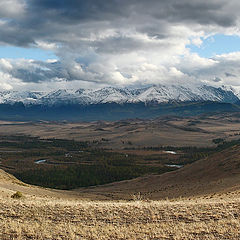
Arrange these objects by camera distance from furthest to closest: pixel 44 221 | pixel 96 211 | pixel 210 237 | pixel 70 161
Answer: pixel 70 161 → pixel 96 211 → pixel 44 221 → pixel 210 237

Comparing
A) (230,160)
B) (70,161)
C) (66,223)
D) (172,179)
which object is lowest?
(70,161)

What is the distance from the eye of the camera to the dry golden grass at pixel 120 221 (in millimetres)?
18953

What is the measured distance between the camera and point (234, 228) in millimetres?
19266

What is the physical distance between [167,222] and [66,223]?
22.3 feet

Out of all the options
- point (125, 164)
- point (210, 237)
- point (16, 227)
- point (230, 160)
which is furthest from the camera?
point (125, 164)

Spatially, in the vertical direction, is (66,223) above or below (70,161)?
above

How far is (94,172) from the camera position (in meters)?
132

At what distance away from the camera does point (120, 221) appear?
21406 mm

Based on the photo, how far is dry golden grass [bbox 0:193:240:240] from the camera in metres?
19.0

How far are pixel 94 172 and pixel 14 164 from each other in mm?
53117

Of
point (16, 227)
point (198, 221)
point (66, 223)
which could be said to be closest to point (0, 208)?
point (16, 227)

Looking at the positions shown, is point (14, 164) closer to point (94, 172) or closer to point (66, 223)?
point (94, 172)

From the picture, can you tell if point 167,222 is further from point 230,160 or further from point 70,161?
point 70,161

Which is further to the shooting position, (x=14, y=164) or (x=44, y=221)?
(x=14, y=164)
